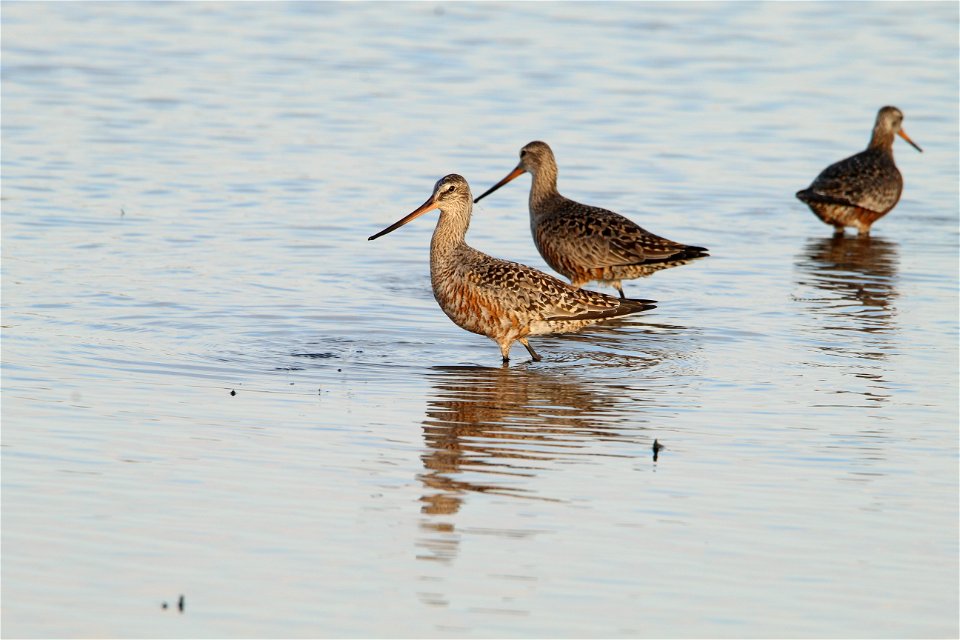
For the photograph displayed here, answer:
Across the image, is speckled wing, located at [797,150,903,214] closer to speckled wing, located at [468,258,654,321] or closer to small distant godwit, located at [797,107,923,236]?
small distant godwit, located at [797,107,923,236]

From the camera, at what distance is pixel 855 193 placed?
46.2ft

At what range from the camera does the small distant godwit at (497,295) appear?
9.30 meters

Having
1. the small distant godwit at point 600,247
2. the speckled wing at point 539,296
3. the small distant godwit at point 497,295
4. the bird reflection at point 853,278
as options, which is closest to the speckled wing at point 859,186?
the bird reflection at point 853,278

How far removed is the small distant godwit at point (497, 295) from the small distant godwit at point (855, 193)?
490 centimetres

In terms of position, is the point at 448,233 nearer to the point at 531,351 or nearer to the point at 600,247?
the point at 531,351

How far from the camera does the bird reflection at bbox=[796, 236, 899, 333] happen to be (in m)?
10.8

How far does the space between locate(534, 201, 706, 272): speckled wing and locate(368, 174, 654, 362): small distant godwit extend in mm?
1613

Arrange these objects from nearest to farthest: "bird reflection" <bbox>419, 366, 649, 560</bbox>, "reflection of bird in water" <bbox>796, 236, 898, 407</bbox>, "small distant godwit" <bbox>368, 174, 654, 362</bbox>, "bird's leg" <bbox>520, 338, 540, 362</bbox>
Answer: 1. "bird reflection" <bbox>419, 366, 649, 560</bbox>
2. "reflection of bird in water" <bbox>796, 236, 898, 407</bbox>
3. "small distant godwit" <bbox>368, 174, 654, 362</bbox>
4. "bird's leg" <bbox>520, 338, 540, 362</bbox>

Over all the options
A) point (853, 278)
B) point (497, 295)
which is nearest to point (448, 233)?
point (497, 295)

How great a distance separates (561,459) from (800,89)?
48.8 ft

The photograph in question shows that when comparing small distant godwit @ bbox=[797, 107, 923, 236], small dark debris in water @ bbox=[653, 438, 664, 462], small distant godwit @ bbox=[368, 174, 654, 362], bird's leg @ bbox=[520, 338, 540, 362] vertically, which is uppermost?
small distant godwit @ bbox=[797, 107, 923, 236]

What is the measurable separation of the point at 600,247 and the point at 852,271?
2532 millimetres

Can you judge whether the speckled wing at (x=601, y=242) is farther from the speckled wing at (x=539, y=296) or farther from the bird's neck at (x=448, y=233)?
the bird's neck at (x=448, y=233)

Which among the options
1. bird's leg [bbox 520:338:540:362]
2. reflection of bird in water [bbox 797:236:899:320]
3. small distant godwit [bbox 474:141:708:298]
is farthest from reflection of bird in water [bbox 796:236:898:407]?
bird's leg [bbox 520:338:540:362]
